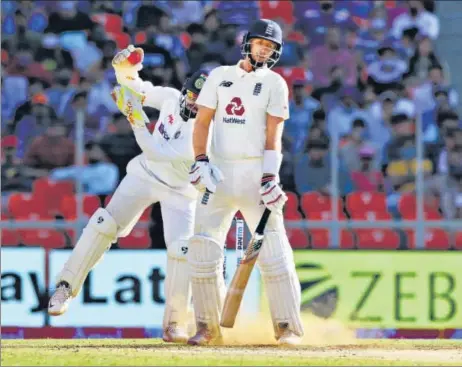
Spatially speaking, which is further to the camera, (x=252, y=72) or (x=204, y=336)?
(x=204, y=336)

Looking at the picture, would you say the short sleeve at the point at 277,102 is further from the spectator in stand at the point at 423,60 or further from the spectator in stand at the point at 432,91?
the spectator in stand at the point at 423,60

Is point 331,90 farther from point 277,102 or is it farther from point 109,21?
point 277,102

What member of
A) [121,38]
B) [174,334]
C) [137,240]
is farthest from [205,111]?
[121,38]

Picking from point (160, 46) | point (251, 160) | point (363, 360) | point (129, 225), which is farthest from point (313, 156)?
point (363, 360)

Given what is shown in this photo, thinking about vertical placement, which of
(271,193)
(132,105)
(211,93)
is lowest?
(271,193)

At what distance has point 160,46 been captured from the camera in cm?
1642

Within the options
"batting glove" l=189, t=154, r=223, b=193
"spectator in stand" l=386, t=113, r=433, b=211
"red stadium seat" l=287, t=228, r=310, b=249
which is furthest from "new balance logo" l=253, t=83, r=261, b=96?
"spectator in stand" l=386, t=113, r=433, b=211

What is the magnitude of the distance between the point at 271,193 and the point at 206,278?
0.79 meters

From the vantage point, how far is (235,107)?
8.85m

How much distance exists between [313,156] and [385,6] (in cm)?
400

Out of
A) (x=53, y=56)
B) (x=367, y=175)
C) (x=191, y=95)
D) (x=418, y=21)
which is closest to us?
(x=191, y=95)

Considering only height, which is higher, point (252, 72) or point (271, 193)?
point (252, 72)

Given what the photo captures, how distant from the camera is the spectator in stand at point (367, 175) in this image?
14.5m

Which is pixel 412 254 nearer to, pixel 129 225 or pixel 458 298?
pixel 458 298
